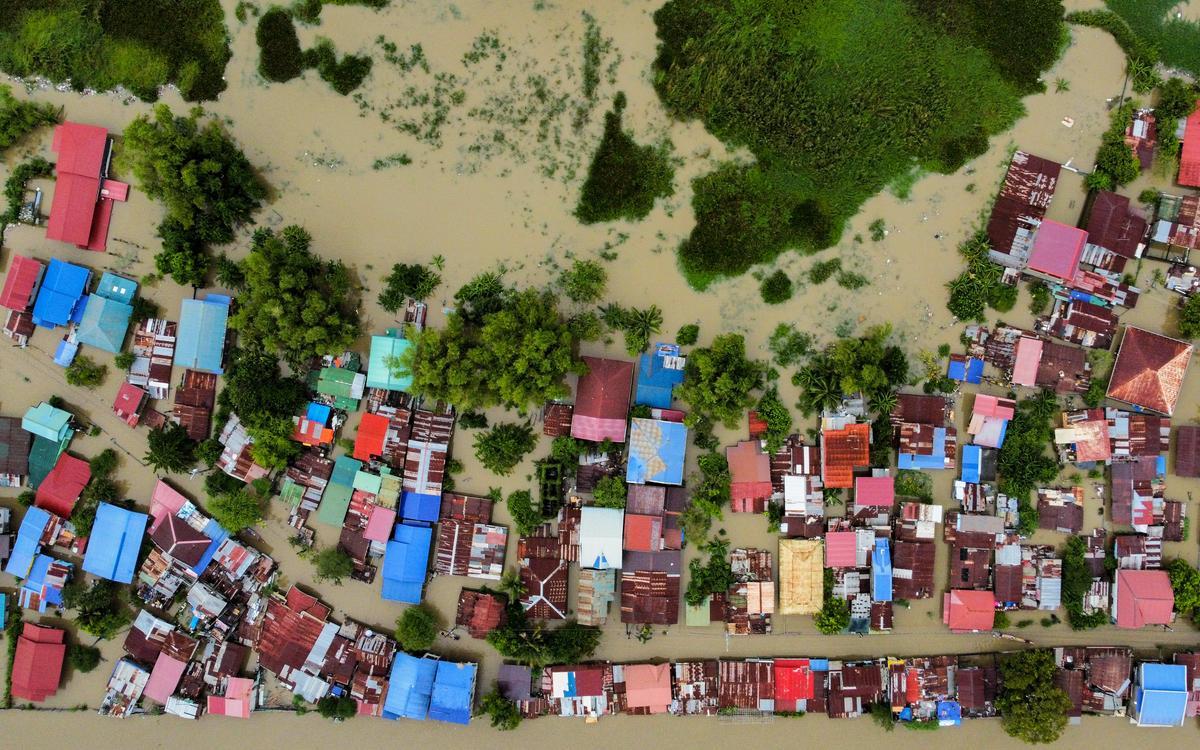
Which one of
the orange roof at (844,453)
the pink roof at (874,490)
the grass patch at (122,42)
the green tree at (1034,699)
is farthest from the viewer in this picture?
the grass patch at (122,42)

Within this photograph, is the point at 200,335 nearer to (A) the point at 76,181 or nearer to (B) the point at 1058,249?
(A) the point at 76,181

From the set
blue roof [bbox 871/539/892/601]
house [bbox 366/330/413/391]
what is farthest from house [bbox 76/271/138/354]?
blue roof [bbox 871/539/892/601]

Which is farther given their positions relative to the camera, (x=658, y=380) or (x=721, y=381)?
(x=658, y=380)

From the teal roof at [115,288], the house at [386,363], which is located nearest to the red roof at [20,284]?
the teal roof at [115,288]

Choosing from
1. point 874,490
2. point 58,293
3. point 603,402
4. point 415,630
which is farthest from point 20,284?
point 874,490

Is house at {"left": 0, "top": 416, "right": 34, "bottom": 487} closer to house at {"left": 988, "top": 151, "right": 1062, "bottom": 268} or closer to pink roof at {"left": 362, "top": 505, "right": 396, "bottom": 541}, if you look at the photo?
pink roof at {"left": 362, "top": 505, "right": 396, "bottom": 541}

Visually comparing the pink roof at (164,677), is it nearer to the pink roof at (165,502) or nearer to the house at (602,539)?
the pink roof at (165,502)

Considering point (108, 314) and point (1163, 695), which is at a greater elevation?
point (108, 314)
